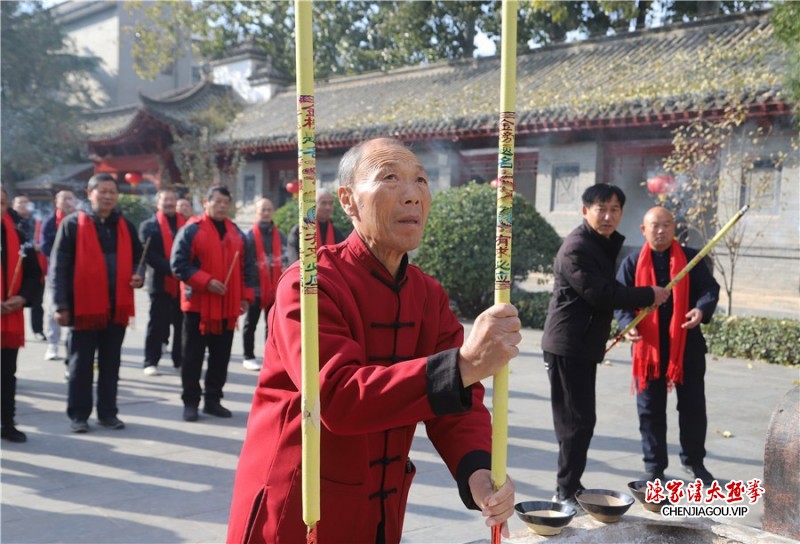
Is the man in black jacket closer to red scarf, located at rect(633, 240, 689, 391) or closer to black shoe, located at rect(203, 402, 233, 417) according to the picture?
red scarf, located at rect(633, 240, 689, 391)

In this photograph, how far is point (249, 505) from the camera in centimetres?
199

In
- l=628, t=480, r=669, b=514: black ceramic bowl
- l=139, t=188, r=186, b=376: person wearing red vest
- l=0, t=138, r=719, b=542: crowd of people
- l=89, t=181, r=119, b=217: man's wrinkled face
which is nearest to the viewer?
l=0, t=138, r=719, b=542: crowd of people

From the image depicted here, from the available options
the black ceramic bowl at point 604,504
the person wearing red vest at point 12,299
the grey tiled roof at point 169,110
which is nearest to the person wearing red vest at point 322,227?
the person wearing red vest at point 12,299

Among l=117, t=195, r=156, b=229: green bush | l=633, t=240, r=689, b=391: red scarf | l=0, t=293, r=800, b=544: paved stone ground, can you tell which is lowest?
l=0, t=293, r=800, b=544: paved stone ground

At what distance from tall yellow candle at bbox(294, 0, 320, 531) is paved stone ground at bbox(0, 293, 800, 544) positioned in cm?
203

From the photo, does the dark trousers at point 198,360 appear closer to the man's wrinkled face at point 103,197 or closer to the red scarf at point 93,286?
the red scarf at point 93,286

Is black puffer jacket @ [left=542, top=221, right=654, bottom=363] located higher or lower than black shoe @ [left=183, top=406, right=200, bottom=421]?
higher

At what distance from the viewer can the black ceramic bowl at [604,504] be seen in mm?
3064

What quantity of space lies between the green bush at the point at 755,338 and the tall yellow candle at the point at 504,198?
8.43 m

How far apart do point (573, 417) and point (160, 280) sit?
5234 mm

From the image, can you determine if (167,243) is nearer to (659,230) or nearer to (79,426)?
(79,426)

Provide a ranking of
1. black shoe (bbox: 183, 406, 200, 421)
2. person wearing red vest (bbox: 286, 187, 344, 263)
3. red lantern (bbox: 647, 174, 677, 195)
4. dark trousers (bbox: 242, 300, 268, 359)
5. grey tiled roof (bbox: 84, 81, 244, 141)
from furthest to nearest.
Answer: grey tiled roof (bbox: 84, 81, 244, 141) < red lantern (bbox: 647, 174, 677, 195) < dark trousers (bbox: 242, 300, 268, 359) < person wearing red vest (bbox: 286, 187, 344, 263) < black shoe (bbox: 183, 406, 200, 421)

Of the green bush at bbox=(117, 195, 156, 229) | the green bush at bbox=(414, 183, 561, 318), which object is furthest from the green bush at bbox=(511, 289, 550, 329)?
the green bush at bbox=(117, 195, 156, 229)

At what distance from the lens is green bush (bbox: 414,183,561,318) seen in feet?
39.1
